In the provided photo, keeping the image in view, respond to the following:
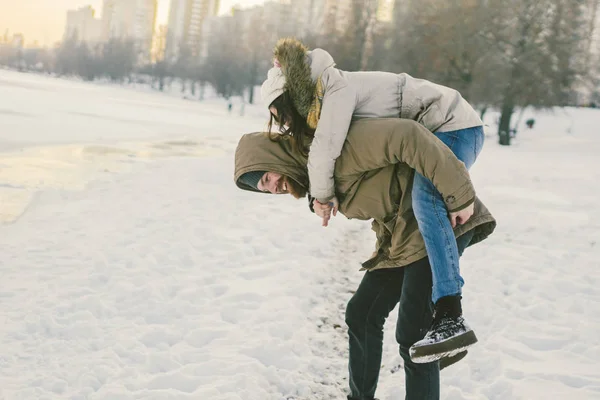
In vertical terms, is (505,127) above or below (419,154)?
above

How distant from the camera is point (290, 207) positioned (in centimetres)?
917

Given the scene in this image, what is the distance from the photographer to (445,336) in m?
2.04

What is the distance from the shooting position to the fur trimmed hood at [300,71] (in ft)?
7.38

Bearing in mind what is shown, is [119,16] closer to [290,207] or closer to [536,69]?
[536,69]

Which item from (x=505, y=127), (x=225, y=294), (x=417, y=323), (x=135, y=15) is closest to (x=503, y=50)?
(x=505, y=127)

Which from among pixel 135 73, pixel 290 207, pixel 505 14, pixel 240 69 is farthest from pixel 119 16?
pixel 290 207

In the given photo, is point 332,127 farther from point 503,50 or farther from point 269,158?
point 503,50

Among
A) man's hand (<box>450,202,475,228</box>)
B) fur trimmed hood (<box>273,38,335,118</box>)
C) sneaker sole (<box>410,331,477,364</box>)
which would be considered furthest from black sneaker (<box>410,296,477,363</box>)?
fur trimmed hood (<box>273,38,335,118</box>)

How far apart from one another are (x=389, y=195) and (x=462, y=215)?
324mm

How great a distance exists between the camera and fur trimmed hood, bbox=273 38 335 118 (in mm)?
2250

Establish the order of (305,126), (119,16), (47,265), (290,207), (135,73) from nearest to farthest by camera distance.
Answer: (305,126) < (47,265) < (290,207) < (135,73) < (119,16)

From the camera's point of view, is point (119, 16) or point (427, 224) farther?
point (119, 16)

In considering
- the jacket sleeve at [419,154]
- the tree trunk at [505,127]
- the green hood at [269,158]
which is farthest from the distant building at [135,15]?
the jacket sleeve at [419,154]

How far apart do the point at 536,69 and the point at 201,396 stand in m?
27.6
